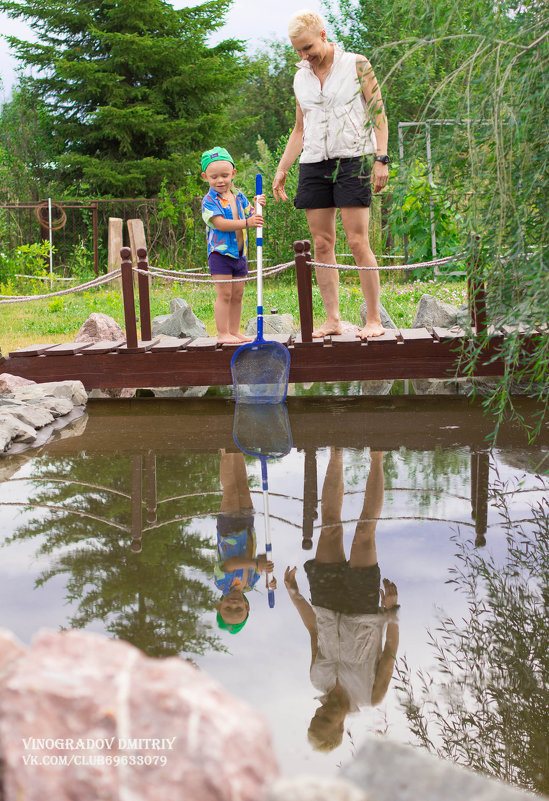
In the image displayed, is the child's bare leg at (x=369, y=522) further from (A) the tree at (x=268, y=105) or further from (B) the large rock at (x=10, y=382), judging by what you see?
(A) the tree at (x=268, y=105)

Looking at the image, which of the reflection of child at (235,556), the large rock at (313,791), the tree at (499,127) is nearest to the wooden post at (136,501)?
the reflection of child at (235,556)

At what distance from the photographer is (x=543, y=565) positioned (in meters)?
3.17

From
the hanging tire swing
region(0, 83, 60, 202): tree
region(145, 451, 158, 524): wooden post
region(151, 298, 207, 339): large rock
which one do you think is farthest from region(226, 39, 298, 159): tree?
region(145, 451, 158, 524): wooden post

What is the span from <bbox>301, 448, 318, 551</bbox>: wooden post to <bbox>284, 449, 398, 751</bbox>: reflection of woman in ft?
0.18

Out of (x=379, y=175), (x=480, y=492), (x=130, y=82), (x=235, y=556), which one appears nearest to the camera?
(x=235, y=556)

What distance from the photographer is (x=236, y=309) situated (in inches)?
268

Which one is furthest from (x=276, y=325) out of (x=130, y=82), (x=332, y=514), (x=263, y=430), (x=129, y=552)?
(x=130, y=82)

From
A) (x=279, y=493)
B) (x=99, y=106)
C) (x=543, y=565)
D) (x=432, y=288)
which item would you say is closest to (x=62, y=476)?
(x=279, y=493)

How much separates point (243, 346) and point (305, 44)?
2084 mm

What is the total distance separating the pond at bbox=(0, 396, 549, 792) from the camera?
7.43ft

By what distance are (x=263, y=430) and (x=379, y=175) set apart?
71.1 inches

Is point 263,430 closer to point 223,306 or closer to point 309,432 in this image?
point 309,432

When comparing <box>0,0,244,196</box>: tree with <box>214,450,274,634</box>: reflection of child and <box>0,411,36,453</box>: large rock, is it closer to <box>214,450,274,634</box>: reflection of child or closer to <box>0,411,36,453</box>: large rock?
<box>0,411,36,453</box>: large rock

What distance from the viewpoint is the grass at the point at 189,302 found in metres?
9.69
